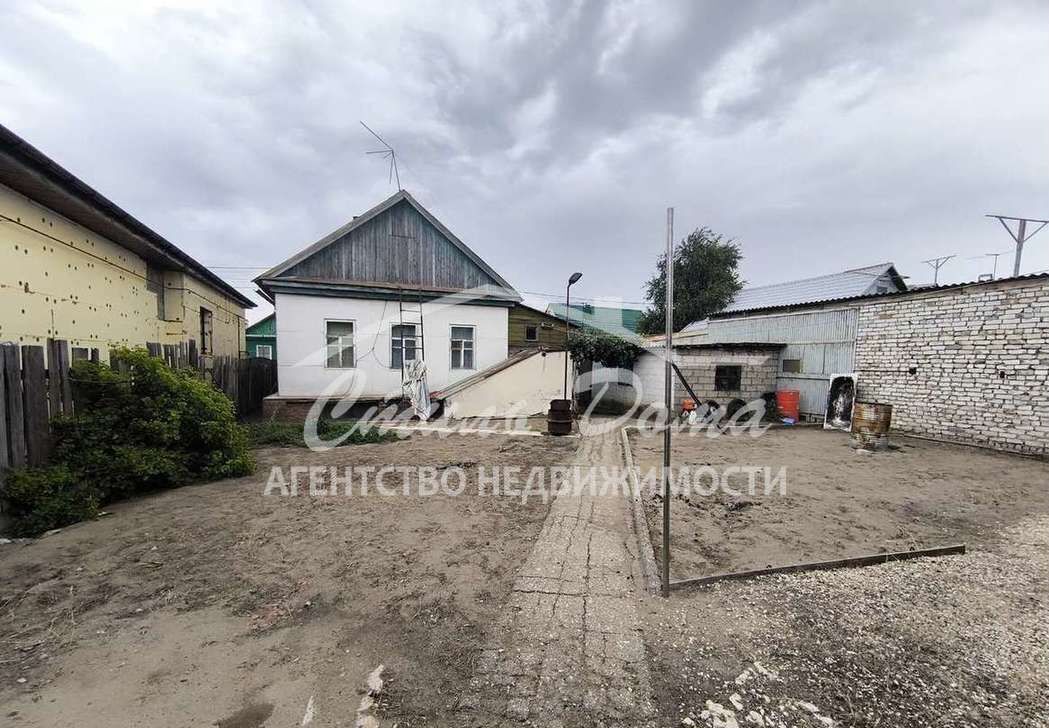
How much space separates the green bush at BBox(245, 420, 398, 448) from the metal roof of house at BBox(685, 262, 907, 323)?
14.6m

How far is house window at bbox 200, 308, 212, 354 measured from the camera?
1166 cm

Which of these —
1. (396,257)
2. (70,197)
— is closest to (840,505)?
(70,197)

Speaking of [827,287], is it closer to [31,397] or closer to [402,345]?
[402,345]

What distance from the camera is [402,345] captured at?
39.4ft

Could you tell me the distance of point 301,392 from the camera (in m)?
11.2

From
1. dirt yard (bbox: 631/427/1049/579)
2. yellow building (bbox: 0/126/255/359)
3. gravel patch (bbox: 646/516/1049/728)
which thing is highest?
yellow building (bbox: 0/126/255/359)

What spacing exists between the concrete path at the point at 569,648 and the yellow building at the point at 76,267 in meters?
5.82

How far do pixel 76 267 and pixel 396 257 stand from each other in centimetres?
677

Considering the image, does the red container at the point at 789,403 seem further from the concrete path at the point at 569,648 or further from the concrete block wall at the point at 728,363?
the concrete path at the point at 569,648

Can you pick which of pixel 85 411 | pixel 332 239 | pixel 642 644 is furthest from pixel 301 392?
pixel 642 644

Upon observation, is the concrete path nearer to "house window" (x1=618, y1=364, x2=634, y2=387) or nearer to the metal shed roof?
"house window" (x1=618, y1=364, x2=634, y2=387)

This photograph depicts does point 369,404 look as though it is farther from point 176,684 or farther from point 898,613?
point 898,613

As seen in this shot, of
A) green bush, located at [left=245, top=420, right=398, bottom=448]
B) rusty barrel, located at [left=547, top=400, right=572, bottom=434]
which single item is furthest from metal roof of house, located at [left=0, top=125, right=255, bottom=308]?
rusty barrel, located at [left=547, top=400, right=572, bottom=434]

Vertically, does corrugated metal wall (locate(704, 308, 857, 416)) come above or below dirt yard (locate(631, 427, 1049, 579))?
above
